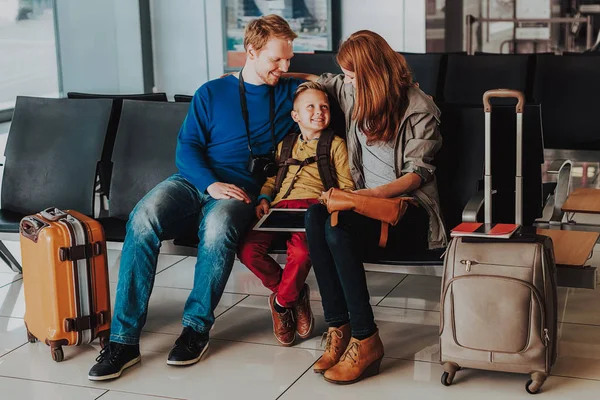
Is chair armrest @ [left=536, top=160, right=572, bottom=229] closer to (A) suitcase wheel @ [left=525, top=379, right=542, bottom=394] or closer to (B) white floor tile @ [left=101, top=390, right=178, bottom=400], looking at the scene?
(A) suitcase wheel @ [left=525, top=379, right=542, bottom=394]

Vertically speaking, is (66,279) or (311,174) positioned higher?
(311,174)

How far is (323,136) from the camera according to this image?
11.4 ft

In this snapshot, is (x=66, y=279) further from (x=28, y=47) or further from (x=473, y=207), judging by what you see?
(x=28, y=47)

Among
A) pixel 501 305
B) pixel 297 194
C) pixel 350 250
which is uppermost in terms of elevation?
pixel 297 194

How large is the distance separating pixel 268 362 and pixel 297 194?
2.01 ft

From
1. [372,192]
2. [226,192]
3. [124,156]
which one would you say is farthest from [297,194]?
[124,156]

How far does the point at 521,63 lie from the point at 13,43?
14.3ft

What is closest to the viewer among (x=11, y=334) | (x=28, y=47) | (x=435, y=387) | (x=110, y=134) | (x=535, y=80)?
(x=435, y=387)

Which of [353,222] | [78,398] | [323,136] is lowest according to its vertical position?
[78,398]

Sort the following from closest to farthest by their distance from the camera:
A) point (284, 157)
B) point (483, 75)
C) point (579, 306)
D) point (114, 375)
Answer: point (114, 375) → point (284, 157) → point (579, 306) → point (483, 75)

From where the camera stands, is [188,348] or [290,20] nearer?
[188,348]

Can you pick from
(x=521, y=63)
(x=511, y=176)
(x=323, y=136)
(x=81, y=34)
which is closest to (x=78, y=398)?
(x=323, y=136)

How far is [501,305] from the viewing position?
2.89 meters

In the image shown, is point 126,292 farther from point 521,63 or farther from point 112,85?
point 112,85
